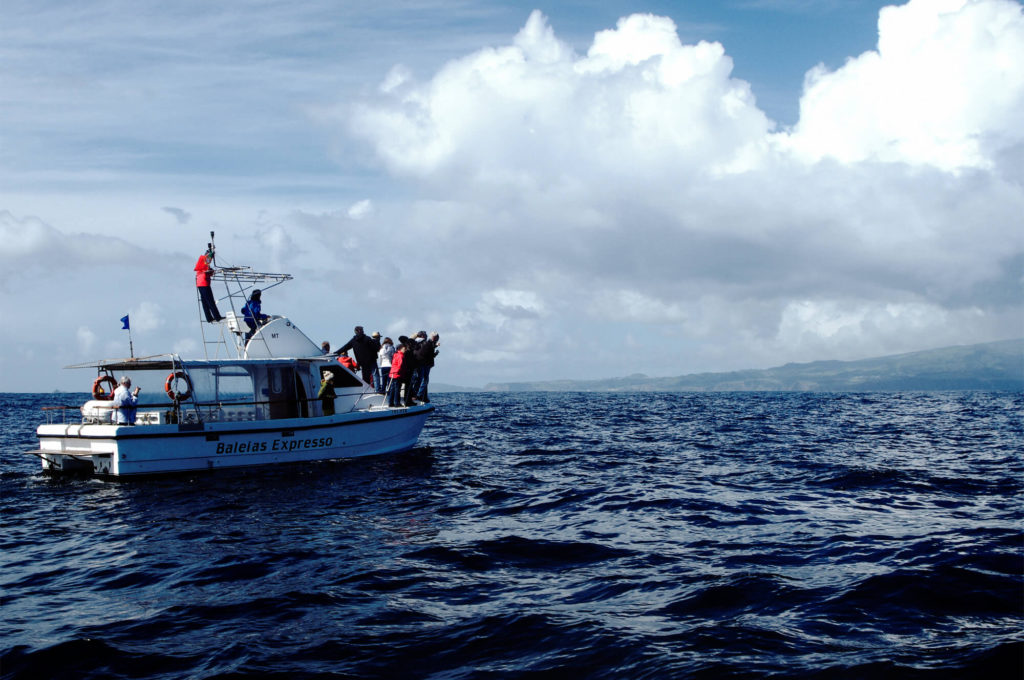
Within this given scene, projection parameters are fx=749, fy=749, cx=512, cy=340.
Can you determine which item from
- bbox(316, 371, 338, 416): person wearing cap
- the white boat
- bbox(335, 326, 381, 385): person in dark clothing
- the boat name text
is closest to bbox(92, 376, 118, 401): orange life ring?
the white boat

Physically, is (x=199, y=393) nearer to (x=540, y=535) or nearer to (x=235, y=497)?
(x=235, y=497)

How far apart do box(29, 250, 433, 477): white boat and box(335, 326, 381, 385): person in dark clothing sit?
1206mm

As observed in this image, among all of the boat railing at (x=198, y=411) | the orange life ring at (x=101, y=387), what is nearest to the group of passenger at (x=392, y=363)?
the boat railing at (x=198, y=411)

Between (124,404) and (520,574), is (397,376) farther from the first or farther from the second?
(520,574)

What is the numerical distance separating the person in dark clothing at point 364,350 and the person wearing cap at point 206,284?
4573 millimetres

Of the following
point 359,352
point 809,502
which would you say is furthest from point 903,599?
point 359,352

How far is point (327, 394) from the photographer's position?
941 inches

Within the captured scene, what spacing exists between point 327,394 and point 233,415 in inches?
116

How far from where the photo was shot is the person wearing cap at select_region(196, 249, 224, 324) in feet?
75.9

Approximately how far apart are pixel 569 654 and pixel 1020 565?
699 centimetres

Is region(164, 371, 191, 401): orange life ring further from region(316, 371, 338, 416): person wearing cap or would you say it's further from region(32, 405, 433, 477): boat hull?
region(316, 371, 338, 416): person wearing cap

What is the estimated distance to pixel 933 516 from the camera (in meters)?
14.2

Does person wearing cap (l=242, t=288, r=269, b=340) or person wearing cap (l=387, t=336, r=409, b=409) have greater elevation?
person wearing cap (l=242, t=288, r=269, b=340)

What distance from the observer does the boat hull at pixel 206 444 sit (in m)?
20.0
